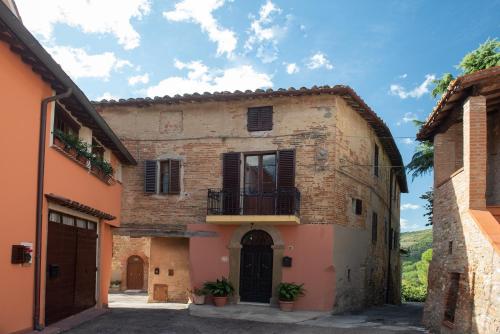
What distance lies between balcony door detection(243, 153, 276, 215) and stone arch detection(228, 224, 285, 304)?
541 mm

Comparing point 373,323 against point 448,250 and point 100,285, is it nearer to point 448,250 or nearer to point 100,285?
point 448,250

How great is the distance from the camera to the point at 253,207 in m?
17.0

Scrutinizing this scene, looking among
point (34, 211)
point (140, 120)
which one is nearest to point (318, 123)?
point (140, 120)

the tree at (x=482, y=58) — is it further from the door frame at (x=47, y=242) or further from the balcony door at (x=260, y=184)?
the door frame at (x=47, y=242)

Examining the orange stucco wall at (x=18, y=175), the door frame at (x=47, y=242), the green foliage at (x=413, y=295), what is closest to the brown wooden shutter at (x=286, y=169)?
the door frame at (x=47, y=242)

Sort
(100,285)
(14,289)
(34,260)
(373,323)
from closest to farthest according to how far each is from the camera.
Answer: (14,289)
(34,260)
(373,323)
(100,285)

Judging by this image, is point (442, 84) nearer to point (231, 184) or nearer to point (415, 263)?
point (231, 184)

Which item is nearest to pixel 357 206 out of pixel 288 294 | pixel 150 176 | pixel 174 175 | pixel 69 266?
pixel 288 294

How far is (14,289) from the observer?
9.03 meters

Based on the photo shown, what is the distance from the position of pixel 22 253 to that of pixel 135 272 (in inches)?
784

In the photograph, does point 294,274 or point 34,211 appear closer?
point 34,211

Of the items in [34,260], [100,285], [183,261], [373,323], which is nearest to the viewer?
[34,260]

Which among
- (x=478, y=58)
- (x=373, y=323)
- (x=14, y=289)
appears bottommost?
(x=373, y=323)

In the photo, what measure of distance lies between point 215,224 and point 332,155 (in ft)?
14.6
